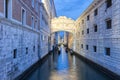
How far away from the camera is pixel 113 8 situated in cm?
1253

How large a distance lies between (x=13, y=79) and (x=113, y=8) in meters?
8.56

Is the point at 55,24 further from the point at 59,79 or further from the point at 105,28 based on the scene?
the point at 59,79

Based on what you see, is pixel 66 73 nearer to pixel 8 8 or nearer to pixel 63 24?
pixel 8 8

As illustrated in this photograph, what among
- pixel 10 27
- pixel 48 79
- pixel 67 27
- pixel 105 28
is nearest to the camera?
pixel 10 27

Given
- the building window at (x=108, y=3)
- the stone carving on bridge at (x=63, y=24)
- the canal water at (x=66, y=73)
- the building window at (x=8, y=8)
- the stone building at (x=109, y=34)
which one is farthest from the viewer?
the stone carving on bridge at (x=63, y=24)

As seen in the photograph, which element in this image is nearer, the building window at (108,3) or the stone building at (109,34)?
the stone building at (109,34)

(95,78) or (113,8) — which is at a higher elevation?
(113,8)

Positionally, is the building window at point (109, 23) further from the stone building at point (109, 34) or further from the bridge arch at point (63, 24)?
the bridge arch at point (63, 24)

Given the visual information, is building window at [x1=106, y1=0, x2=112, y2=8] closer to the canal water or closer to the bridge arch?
the canal water

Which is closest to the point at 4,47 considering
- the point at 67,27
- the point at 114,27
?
the point at 114,27

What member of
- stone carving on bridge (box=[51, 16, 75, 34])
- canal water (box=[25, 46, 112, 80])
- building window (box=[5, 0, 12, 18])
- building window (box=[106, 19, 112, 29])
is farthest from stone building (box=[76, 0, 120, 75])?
stone carving on bridge (box=[51, 16, 75, 34])

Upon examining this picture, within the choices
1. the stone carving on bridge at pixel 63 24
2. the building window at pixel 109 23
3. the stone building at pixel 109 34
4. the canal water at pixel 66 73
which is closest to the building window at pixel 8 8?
the canal water at pixel 66 73

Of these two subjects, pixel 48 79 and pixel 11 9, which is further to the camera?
pixel 48 79

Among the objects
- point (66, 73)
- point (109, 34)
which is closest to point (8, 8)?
point (66, 73)
